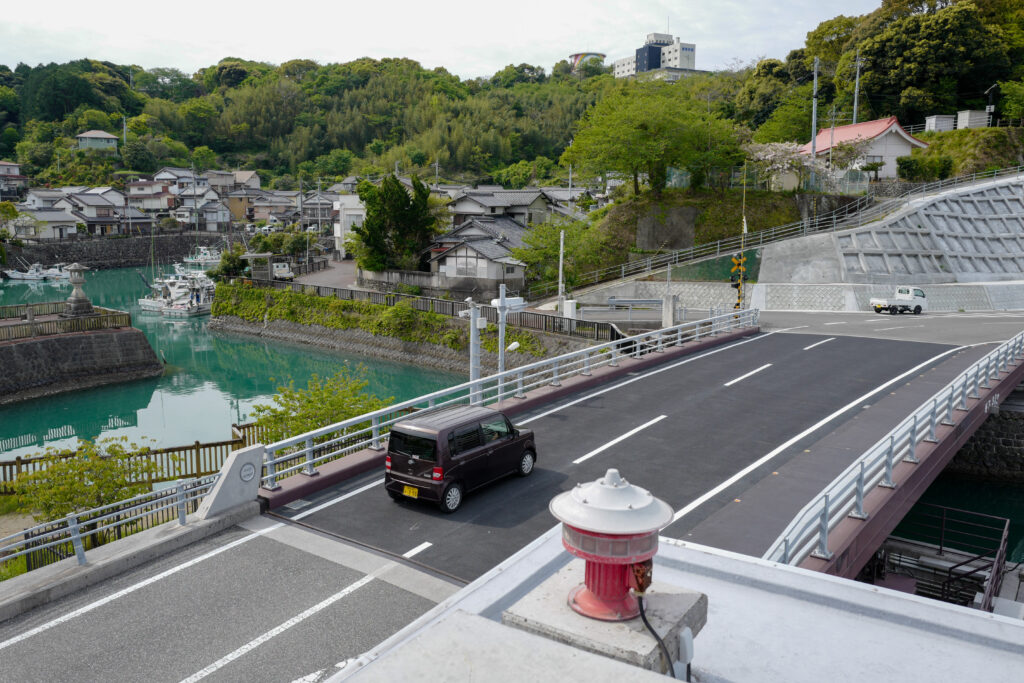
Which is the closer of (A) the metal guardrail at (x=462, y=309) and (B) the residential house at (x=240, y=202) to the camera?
(A) the metal guardrail at (x=462, y=309)

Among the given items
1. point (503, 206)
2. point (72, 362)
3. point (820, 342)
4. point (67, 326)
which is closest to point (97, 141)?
point (503, 206)

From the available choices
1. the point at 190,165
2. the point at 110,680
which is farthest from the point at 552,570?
the point at 190,165

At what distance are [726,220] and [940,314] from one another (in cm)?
1493

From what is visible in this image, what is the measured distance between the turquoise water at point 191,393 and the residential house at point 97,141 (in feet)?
256

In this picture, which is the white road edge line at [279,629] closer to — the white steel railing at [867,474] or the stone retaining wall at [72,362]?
the white steel railing at [867,474]

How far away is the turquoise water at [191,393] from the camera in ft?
105

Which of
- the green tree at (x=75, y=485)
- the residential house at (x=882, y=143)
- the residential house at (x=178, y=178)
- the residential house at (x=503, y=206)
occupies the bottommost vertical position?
the green tree at (x=75, y=485)

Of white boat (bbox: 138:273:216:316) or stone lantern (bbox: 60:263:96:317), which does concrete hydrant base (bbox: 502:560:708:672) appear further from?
white boat (bbox: 138:273:216:316)

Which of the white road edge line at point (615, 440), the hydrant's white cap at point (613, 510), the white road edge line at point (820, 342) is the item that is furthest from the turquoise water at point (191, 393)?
the hydrant's white cap at point (613, 510)

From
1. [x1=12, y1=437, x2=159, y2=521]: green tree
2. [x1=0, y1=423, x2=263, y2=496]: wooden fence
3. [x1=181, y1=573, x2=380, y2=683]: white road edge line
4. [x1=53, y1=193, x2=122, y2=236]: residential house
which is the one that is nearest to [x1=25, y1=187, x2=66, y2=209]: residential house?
[x1=53, y1=193, x2=122, y2=236]: residential house

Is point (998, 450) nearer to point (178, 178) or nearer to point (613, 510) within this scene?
point (613, 510)

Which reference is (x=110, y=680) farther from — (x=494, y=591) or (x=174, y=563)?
(x=494, y=591)

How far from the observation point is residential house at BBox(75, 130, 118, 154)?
384ft

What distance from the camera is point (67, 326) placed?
125 feet
